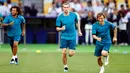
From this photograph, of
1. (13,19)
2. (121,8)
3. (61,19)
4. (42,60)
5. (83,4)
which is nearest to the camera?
(61,19)

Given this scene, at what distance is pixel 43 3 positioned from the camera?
34.6 m

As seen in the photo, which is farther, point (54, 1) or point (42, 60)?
point (54, 1)

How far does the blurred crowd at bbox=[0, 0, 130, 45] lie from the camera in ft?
100

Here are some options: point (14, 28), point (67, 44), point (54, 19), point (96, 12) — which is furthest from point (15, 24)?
point (54, 19)

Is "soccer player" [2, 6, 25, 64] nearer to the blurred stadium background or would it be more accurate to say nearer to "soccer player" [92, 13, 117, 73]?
"soccer player" [92, 13, 117, 73]

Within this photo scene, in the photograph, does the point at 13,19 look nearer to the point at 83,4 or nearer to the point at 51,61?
the point at 51,61

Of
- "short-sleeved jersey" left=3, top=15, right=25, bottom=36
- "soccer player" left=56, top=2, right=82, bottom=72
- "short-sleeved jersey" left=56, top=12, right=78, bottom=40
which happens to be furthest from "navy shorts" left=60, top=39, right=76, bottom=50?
"short-sleeved jersey" left=3, top=15, right=25, bottom=36

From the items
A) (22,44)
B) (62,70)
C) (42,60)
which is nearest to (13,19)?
(42,60)

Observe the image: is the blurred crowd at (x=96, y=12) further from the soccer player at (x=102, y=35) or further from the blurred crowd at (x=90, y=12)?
the soccer player at (x=102, y=35)

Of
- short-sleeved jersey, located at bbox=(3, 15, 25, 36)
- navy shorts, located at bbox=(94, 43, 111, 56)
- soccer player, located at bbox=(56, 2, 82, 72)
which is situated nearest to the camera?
navy shorts, located at bbox=(94, 43, 111, 56)

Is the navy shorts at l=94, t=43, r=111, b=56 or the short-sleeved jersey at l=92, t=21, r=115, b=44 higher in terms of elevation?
the short-sleeved jersey at l=92, t=21, r=115, b=44

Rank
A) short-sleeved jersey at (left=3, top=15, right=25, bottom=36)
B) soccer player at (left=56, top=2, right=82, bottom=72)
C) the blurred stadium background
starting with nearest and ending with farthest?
soccer player at (left=56, top=2, right=82, bottom=72) < short-sleeved jersey at (left=3, top=15, right=25, bottom=36) < the blurred stadium background

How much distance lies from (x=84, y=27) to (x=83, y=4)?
7.02ft

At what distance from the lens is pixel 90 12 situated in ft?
99.9
